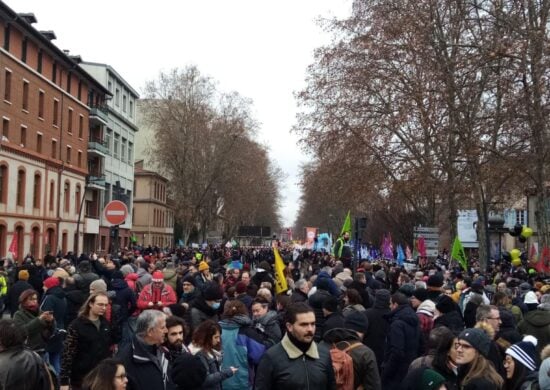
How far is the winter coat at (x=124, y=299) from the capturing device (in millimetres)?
10078

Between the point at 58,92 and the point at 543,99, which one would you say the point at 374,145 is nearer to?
the point at 543,99

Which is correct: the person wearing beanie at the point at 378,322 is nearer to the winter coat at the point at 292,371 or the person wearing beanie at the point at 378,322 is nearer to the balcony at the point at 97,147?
the winter coat at the point at 292,371

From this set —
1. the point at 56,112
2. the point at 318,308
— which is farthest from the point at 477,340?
the point at 56,112

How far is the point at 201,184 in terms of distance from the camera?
62.0m

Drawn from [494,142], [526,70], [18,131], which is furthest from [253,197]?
[526,70]

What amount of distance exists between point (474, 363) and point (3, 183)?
34182 mm

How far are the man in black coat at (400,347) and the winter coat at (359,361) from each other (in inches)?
70.0

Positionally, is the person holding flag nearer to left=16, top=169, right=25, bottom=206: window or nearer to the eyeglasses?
the eyeglasses

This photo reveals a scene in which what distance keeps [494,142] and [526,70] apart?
6229mm

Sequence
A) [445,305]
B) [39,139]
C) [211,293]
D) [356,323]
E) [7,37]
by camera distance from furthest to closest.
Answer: [39,139] → [7,37] → [211,293] → [445,305] → [356,323]

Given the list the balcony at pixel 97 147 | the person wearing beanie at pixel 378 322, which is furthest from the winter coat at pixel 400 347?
the balcony at pixel 97 147

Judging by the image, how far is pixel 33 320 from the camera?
7.56 metres

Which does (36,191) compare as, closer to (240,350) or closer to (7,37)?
(7,37)

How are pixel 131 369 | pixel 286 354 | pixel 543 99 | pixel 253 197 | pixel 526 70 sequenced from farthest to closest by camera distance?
pixel 253 197 < pixel 543 99 < pixel 526 70 < pixel 131 369 < pixel 286 354
